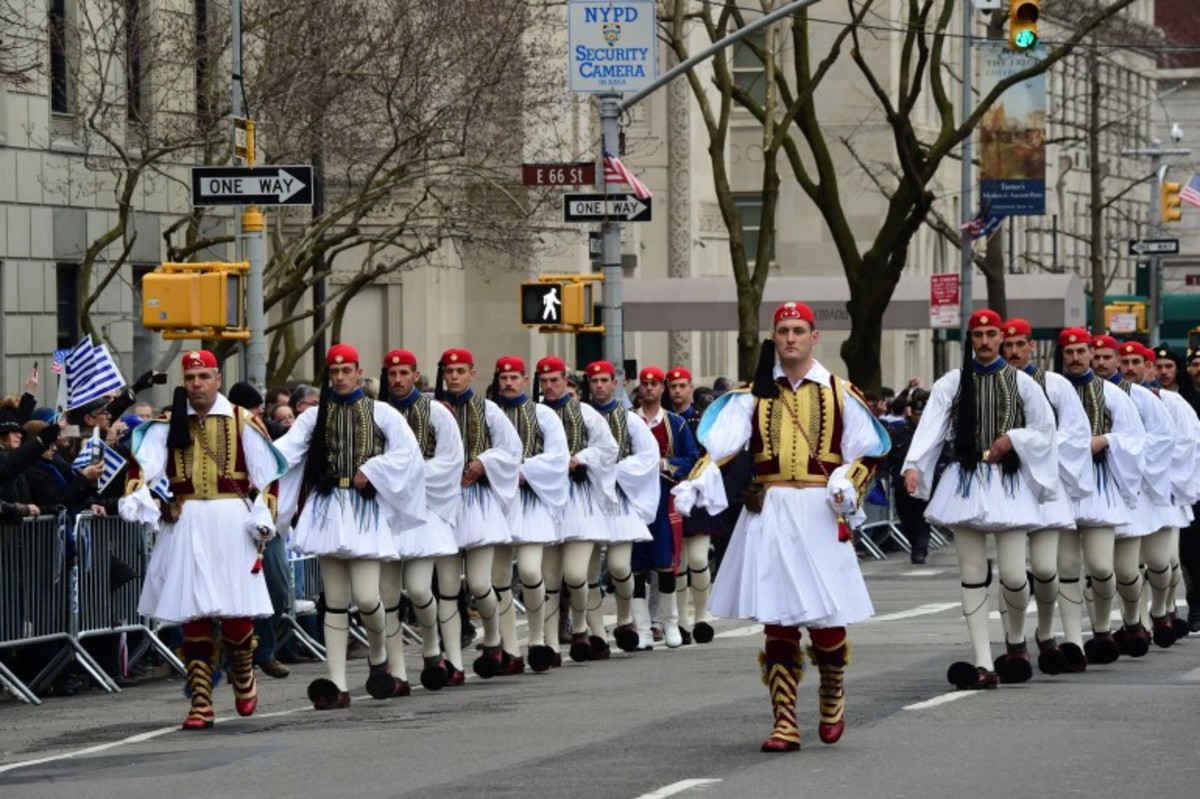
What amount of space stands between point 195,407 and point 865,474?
4.13m

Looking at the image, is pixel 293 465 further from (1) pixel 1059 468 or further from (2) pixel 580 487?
(1) pixel 1059 468

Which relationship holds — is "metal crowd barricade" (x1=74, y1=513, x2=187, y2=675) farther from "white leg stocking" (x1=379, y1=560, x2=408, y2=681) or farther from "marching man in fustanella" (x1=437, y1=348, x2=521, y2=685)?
"white leg stocking" (x1=379, y1=560, x2=408, y2=681)

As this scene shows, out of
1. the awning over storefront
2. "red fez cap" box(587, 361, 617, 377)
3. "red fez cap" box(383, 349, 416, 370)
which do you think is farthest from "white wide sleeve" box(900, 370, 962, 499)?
the awning over storefront

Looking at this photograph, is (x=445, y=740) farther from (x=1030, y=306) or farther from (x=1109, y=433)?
(x=1030, y=306)

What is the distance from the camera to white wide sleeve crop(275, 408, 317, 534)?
17031 millimetres

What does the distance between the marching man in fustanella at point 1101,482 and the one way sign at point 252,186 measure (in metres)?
5.78

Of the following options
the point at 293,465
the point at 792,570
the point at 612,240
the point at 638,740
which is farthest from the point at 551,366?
the point at 612,240

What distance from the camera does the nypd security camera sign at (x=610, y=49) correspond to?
2659cm

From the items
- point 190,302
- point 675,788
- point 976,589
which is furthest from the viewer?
point 190,302

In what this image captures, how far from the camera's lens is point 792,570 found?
14023 mm

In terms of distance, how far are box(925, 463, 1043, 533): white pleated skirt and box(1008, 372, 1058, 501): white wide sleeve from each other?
0.32ft

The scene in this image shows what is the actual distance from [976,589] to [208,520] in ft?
13.7

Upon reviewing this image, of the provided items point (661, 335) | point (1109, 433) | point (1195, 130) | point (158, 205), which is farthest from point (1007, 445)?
point (1195, 130)

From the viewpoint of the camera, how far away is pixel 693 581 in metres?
22.3
